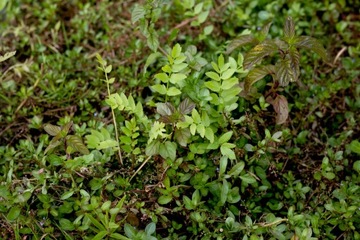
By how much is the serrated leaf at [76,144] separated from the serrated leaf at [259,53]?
775 mm

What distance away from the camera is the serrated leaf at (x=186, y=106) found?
86.5 inches

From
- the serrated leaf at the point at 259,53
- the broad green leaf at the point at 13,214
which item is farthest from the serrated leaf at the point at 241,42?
Answer: the broad green leaf at the point at 13,214

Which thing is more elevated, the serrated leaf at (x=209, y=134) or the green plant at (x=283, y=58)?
the green plant at (x=283, y=58)

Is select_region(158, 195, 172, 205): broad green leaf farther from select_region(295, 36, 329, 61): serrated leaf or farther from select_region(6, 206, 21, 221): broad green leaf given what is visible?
select_region(295, 36, 329, 61): serrated leaf

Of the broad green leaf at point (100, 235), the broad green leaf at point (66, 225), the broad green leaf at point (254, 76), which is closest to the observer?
the broad green leaf at point (100, 235)

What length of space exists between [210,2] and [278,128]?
3.14 feet

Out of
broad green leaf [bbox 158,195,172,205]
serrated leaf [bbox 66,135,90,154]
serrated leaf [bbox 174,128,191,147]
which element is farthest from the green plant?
serrated leaf [bbox 66,135,90,154]

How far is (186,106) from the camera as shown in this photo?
2.22 metres

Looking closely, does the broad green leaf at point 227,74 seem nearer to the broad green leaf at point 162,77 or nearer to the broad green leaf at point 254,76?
the broad green leaf at point 254,76

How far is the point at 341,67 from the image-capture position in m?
2.87

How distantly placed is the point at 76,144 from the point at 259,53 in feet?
2.89

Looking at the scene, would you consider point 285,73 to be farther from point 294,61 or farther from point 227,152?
point 227,152

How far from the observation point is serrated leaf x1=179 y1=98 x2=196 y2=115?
7.21 ft

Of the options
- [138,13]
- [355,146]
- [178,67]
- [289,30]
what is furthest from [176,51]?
[355,146]
